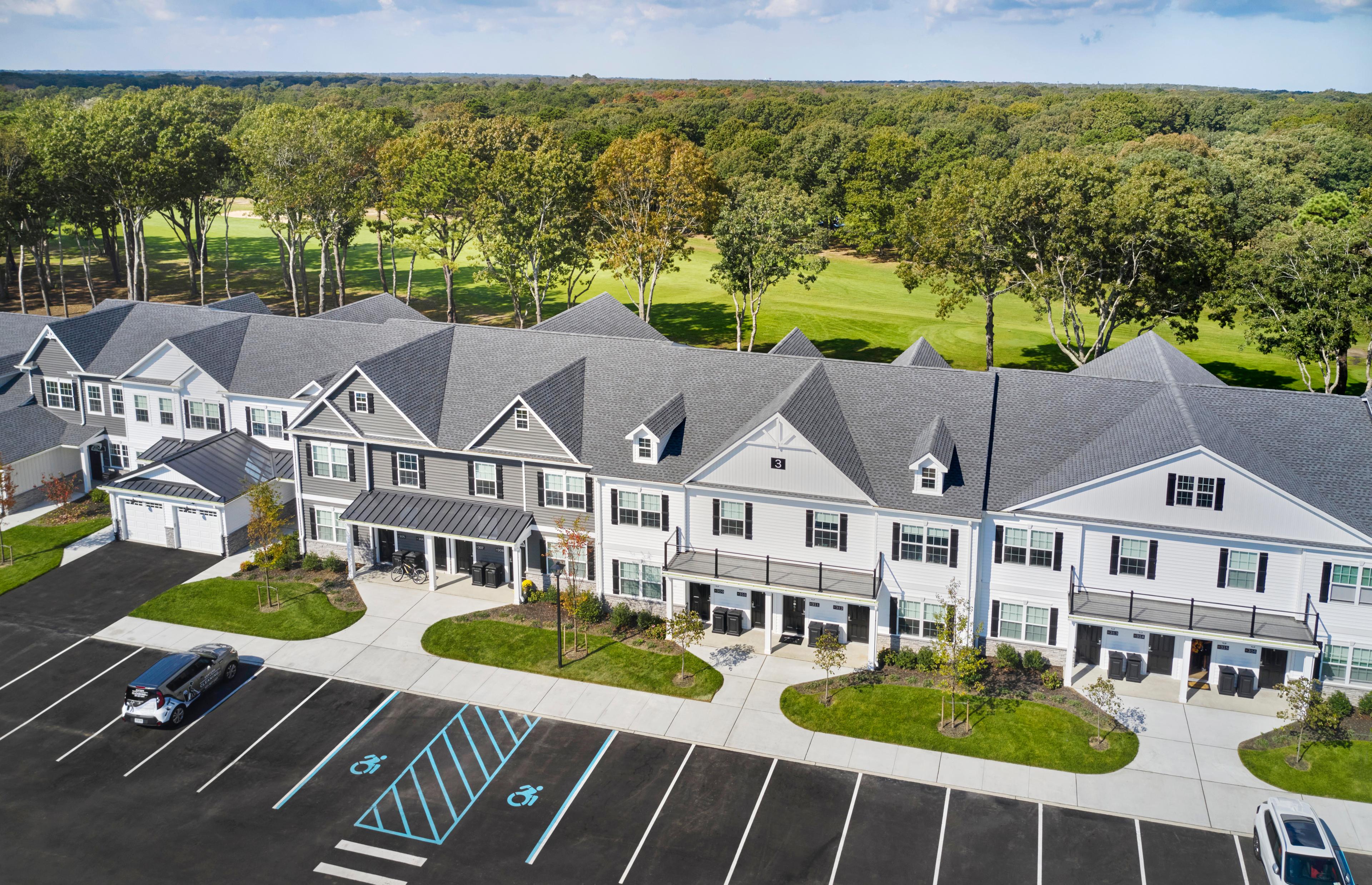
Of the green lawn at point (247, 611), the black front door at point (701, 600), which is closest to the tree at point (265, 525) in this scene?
the green lawn at point (247, 611)

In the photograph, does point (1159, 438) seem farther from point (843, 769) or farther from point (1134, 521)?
point (843, 769)

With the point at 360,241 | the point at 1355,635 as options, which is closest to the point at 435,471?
the point at 1355,635

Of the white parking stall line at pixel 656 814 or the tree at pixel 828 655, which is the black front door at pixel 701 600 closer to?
the tree at pixel 828 655

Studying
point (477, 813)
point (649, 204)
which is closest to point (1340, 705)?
point (477, 813)

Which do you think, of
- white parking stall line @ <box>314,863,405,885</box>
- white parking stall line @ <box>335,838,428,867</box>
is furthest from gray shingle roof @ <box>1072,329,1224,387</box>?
white parking stall line @ <box>314,863,405,885</box>

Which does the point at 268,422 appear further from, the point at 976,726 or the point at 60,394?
the point at 976,726
